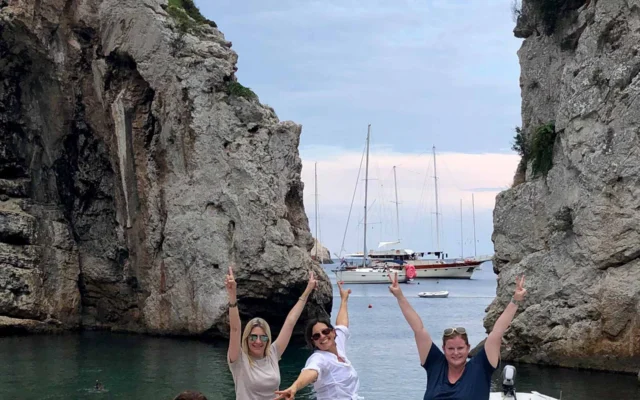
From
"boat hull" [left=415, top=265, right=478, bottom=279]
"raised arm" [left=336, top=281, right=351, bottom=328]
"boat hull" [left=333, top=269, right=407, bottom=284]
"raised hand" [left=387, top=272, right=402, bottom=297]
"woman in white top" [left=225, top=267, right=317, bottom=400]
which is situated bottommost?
"woman in white top" [left=225, top=267, right=317, bottom=400]

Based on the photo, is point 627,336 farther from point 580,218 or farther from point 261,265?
point 261,265

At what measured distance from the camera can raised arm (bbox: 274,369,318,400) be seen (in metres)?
6.27

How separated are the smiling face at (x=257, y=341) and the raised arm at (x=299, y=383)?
1.15ft

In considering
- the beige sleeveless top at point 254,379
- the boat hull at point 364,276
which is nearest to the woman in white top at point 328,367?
the beige sleeveless top at point 254,379

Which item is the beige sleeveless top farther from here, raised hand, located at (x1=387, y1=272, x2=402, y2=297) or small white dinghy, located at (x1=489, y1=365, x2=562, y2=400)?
small white dinghy, located at (x1=489, y1=365, x2=562, y2=400)

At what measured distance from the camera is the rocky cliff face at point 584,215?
2169cm

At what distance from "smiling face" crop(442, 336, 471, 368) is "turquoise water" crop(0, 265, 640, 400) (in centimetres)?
1439

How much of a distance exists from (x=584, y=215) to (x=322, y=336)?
56.5 feet

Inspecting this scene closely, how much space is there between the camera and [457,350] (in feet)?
19.7

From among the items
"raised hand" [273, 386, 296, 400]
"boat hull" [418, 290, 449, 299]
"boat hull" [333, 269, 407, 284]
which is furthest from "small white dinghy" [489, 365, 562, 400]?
"boat hull" [333, 269, 407, 284]

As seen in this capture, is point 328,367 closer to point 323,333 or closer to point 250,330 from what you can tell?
point 323,333

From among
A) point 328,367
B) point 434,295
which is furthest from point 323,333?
point 434,295

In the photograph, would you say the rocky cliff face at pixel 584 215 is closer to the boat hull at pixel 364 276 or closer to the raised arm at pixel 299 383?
the raised arm at pixel 299 383

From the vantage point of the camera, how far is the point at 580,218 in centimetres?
2288
